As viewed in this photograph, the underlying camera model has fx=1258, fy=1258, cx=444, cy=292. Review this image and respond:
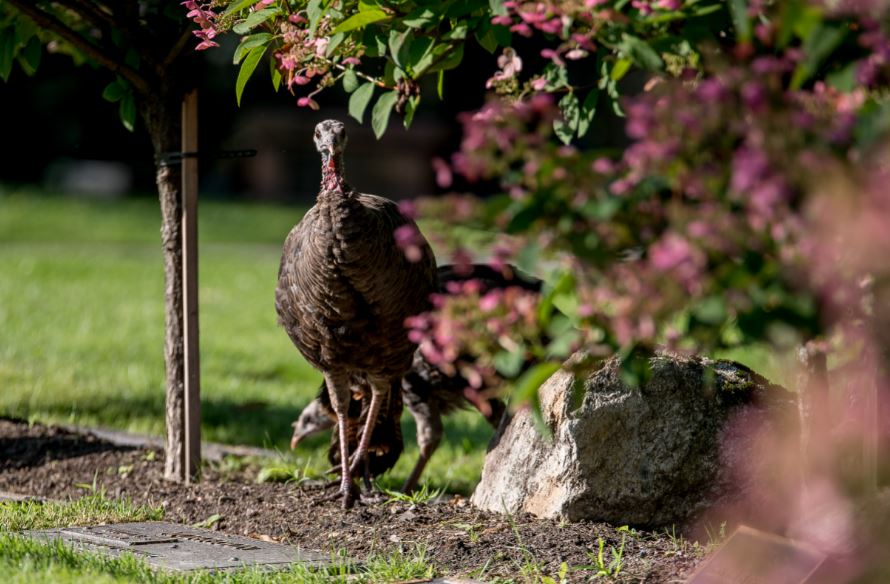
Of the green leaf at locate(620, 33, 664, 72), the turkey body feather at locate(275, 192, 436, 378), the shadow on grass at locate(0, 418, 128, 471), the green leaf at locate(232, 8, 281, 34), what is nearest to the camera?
the green leaf at locate(620, 33, 664, 72)

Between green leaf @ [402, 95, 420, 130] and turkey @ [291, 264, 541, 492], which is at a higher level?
green leaf @ [402, 95, 420, 130]

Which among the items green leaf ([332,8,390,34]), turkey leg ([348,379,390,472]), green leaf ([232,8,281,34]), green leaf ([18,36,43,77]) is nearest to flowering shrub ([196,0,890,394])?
green leaf ([332,8,390,34])

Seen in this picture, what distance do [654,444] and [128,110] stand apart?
112 inches

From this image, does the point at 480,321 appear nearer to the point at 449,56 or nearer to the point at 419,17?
the point at 419,17

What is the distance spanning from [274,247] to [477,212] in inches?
701

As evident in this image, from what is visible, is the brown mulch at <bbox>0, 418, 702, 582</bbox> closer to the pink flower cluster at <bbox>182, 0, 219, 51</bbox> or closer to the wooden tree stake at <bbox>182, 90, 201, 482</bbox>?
the wooden tree stake at <bbox>182, 90, 201, 482</bbox>

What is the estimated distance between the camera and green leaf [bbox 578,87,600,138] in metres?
4.27

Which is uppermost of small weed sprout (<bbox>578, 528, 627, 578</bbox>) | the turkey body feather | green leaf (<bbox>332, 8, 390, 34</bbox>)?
green leaf (<bbox>332, 8, 390, 34</bbox>)

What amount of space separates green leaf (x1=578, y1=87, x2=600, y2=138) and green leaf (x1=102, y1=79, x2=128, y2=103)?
2.46 m

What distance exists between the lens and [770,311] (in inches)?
105

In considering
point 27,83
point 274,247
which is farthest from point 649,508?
point 27,83

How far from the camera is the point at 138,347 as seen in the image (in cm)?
1064

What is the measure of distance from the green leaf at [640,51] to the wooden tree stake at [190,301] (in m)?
3.20

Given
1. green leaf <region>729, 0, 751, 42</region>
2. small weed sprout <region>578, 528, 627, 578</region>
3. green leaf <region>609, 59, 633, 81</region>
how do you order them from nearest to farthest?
green leaf <region>729, 0, 751, 42</region>
green leaf <region>609, 59, 633, 81</region>
small weed sprout <region>578, 528, 627, 578</region>
